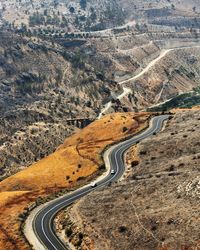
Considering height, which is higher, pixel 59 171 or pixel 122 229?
pixel 122 229

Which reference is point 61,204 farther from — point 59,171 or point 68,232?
point 59,171

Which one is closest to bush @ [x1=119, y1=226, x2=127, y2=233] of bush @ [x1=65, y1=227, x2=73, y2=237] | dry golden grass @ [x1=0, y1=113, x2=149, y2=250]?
bush @ [x1=65, y1=227, x2=73, y2=237]

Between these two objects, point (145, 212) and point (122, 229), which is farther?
point (145, 212)

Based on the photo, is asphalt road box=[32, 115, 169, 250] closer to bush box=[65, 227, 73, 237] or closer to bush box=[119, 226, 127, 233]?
bush box=[65, 227, 73, 237]

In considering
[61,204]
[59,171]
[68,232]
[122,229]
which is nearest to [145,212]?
[122,229]

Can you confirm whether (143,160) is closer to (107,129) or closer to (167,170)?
(167,170)

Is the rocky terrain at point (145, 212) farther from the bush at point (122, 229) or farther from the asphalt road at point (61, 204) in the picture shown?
the asphalt road at point (61, 204)

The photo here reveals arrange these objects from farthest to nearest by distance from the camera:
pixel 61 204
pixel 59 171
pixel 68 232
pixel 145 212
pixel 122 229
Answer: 1. pixel 59 171
2. pixel 61 204
3. pixel 68 232
4. pixel 145 212
5. pixel 122 229
